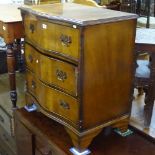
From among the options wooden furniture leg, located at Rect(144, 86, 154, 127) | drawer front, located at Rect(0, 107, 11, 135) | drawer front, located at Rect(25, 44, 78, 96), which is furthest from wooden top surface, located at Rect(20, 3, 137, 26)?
drawer front, located at Rect(0, 107, 11, 135)

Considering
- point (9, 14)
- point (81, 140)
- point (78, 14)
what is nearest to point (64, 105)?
point (81, 140)

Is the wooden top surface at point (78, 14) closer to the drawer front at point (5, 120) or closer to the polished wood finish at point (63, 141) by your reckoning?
the polished wood finish at point (63, 141)

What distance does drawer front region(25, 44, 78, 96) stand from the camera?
1241mm

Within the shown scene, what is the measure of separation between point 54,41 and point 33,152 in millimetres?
710

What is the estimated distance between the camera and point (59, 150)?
Answer: 1393 mm

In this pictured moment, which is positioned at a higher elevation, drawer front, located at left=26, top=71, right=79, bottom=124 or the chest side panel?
the chest side panel

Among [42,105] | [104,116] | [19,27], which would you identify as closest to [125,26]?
[104,116]

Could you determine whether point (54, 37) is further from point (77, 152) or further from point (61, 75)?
point (77, 152)

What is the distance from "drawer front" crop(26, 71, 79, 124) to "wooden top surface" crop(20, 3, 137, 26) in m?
0.34

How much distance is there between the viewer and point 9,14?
1792mm

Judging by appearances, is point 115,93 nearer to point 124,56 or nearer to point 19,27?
point 124,56

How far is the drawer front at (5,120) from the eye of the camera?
2.04 metres

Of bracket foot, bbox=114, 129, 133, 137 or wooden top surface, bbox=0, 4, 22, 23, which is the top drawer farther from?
bracket foot, bbox=114, 129, 133, 137

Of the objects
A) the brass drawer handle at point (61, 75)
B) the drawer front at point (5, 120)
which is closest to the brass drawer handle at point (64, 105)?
the brass drawer handle at point (61, 75)
